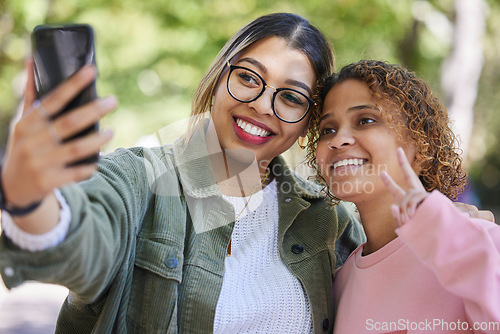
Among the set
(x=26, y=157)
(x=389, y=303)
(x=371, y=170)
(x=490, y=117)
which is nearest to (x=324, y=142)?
(x=371, y=170)

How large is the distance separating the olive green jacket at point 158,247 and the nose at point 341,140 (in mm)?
395

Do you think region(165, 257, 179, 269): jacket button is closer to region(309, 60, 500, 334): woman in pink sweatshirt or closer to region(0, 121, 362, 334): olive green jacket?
region(0, 121, 362, 334): olive green jacket

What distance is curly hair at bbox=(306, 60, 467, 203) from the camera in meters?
2.28

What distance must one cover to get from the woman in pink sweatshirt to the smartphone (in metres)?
0.98

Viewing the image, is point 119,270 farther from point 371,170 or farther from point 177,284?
point 371,170

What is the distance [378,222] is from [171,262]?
92 cm

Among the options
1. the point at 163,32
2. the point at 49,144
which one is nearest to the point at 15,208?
the point at 49,144

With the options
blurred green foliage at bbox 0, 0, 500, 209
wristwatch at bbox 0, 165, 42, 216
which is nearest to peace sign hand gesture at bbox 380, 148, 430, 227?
wristwatch at bbox 0, 165, 42, 216

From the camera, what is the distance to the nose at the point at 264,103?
2.38m

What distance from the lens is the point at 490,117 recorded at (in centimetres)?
1441

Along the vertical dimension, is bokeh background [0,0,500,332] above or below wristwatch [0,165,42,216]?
above

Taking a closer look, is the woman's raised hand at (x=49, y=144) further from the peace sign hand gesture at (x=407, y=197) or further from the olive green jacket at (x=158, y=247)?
the peace sign hand gesture at (x=407, y=197)

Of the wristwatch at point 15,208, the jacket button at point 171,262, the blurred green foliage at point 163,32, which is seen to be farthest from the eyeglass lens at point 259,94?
the blurred green foliage at point 163,32

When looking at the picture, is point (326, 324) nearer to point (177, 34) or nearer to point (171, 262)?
point (171, 262)
